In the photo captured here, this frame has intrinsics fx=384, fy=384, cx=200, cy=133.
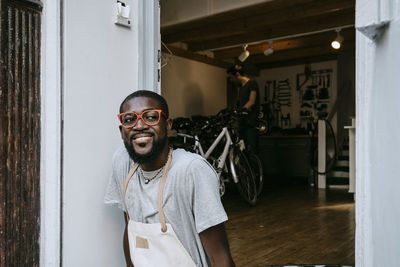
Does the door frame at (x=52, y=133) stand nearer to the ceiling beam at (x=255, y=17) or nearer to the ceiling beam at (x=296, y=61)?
the ceiling beam at (x=255, y=17)

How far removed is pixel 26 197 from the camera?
1736mm

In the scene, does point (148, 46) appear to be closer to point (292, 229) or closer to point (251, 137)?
point (292, 229)

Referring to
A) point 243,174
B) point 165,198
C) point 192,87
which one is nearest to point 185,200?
point 165,198

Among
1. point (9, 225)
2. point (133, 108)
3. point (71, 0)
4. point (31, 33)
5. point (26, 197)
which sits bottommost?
point (9, 225)

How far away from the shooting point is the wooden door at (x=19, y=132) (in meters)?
1.65

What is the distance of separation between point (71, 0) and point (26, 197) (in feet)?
3.09

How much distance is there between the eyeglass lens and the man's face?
0.02 m

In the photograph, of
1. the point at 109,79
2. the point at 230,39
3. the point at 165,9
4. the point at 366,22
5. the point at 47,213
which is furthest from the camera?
the point at 230,39

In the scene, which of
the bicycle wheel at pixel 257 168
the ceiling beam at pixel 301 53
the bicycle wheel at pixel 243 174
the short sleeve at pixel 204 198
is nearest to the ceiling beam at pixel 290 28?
the ceiling beam at pixel 301 53

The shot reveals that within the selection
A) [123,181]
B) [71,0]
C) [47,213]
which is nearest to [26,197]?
[47,213]

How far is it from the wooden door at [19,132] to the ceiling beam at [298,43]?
6786 mm

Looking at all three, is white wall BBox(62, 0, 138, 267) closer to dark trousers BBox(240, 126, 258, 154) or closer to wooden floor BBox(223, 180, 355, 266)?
wooden floor BBox(223, 180, 355, 266)

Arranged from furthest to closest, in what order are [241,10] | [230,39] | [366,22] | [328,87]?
1. [328,87]
2. [230,39]
3. [241,10]
4. [366,22]

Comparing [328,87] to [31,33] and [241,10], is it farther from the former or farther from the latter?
[31,33]
